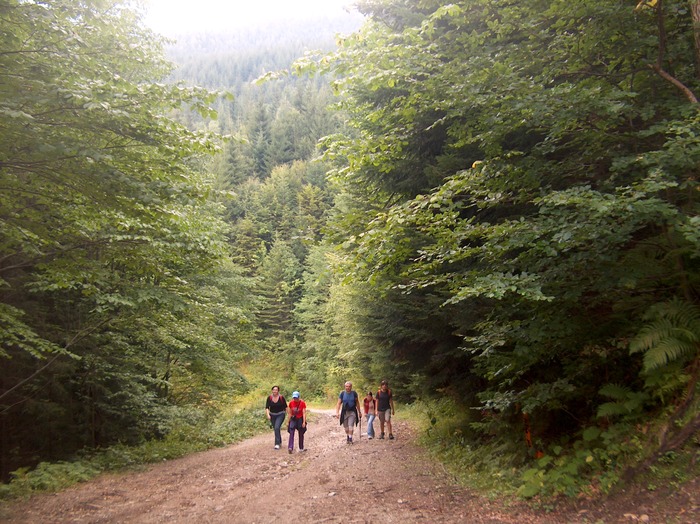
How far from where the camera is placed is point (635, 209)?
4254 mm

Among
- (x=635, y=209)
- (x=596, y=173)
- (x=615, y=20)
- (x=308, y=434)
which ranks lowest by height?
(x=308, y=434)

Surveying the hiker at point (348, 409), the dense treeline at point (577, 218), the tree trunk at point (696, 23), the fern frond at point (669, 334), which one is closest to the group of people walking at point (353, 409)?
the hiker at point (348, 409)

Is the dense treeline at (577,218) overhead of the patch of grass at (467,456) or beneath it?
overhead

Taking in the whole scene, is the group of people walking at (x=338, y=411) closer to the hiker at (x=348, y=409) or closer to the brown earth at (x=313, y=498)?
the hiker at (x=348, y=409)

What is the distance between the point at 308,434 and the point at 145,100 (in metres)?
13.4

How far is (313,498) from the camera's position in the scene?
283 inches

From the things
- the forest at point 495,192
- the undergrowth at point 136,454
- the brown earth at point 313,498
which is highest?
the forest at point 495,192

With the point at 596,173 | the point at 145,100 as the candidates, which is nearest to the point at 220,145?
the point at 145,100

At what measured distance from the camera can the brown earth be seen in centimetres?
492

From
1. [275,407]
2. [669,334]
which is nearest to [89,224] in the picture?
[275,407]

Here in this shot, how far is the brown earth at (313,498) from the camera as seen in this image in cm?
492

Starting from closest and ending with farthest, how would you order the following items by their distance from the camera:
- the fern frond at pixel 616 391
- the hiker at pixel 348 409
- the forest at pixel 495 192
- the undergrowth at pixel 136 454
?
1. the forest at pixel 495 192
2. the fern frond at pixel 616 391
3. the undergrowth at pixel 136 454
4. the hiker at pixel 348 409

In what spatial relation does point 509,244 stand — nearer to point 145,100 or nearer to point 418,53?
point 418,53

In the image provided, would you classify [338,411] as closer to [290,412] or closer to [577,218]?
[290,412]
